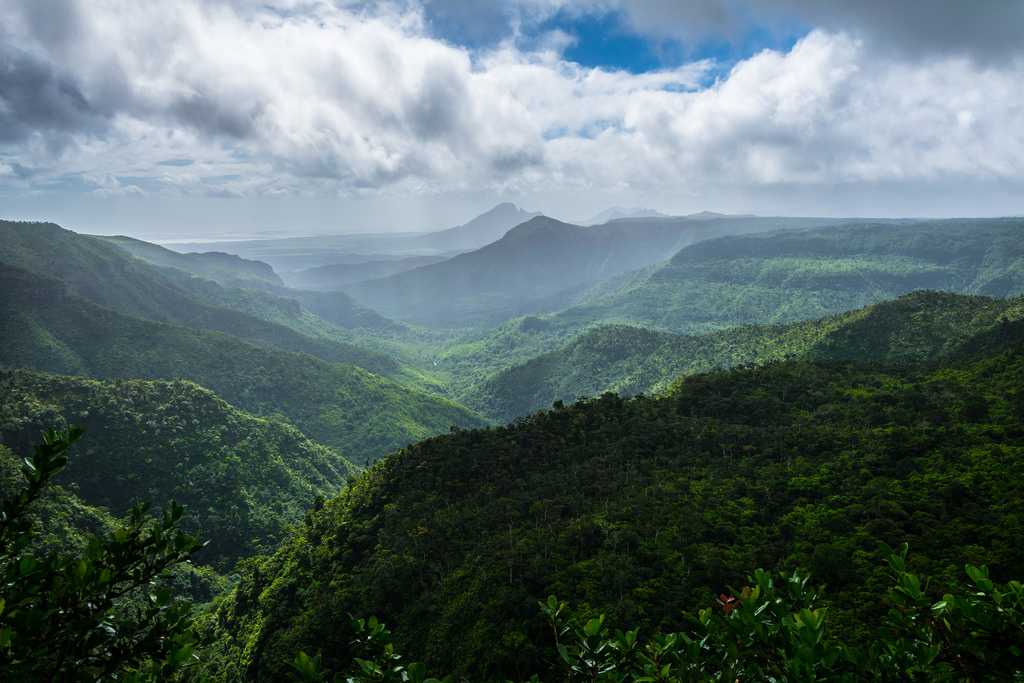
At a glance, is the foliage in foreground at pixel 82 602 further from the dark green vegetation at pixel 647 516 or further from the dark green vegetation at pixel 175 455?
the dark green vegetation at pixel 175 455

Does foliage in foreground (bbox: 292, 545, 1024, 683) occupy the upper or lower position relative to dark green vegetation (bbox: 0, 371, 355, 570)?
upper

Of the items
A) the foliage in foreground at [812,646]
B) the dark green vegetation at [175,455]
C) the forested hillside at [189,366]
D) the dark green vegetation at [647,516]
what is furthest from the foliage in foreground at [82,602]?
the forested hillside at [189,366]

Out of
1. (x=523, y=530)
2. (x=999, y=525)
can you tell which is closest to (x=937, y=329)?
(x=999, y=525)

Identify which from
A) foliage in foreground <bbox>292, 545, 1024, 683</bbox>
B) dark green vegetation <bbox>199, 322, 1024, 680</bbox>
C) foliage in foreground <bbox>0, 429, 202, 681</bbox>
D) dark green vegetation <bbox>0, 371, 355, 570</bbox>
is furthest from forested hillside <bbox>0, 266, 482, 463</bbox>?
foliage in foreground <bbox>292, 545, 1024, 683</bbox>

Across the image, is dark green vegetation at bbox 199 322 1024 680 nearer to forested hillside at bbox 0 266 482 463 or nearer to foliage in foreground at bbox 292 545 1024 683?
foliage in foreground at bbox 292 545 1024 683

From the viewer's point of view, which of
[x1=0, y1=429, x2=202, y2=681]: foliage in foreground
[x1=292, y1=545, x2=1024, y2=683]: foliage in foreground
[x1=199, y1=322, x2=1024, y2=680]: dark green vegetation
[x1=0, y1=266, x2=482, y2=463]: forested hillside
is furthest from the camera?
[x1=0, y1=266, x2=482, y2=463]: forested hillside

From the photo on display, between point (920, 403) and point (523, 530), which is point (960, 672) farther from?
point (920, 403)

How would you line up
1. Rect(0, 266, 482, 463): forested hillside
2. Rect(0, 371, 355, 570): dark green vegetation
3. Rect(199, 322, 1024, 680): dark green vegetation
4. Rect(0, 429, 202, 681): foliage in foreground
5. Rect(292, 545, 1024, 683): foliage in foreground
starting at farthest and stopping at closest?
Rect(0, 266, 482, 463): forested hillside, Rect(0, 371, 355, 570): dark green vegetation, Rect(199, 322, 1024, 680): dark green vegetation, Rect(0, 429, 202, 681): foliage in foreground, Rect(292, 545, 1024, 683): foliage in foreground

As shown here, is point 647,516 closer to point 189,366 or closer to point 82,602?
point 82,602
